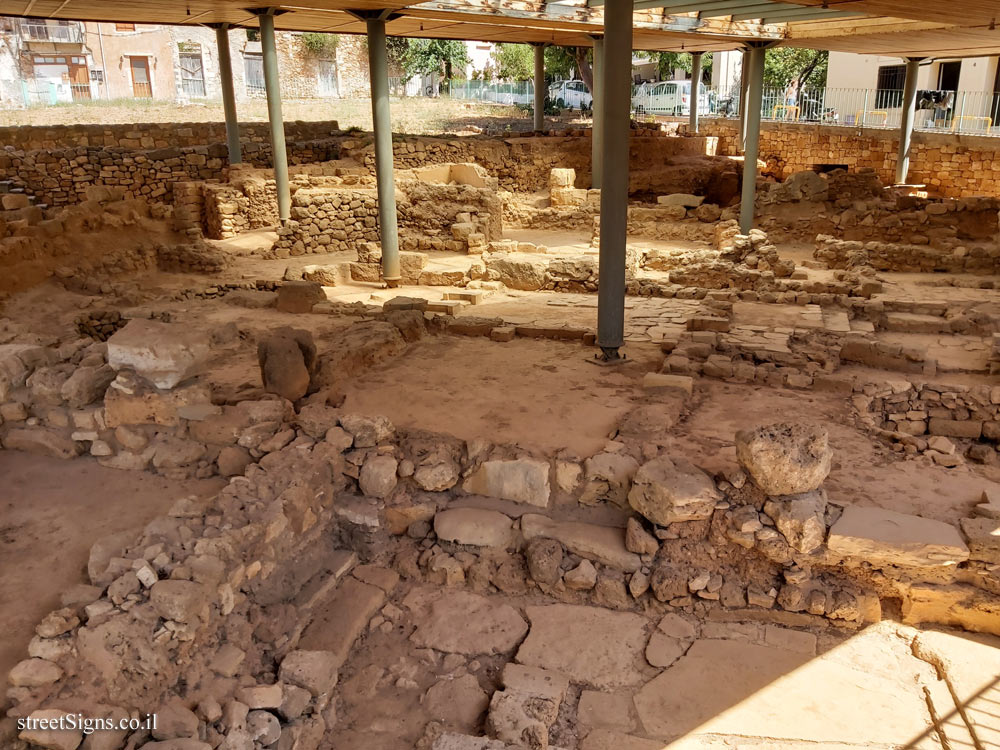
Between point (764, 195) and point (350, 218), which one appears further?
point (764, 195)

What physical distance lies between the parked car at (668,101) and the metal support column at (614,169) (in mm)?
26220

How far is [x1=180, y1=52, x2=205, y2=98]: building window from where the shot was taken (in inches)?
1353

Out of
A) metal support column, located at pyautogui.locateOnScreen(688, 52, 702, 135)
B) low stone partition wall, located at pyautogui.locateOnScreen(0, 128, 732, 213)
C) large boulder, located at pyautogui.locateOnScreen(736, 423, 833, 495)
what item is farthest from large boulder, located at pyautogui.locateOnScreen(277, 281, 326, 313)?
metal support column, located at pyautogui.locateOnScreen(688, 52, 702, 135)

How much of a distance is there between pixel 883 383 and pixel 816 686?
3.55 m

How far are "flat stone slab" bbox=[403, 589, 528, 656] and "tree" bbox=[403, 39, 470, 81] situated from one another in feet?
109

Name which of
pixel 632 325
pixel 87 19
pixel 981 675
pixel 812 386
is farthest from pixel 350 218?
pixel 981 675

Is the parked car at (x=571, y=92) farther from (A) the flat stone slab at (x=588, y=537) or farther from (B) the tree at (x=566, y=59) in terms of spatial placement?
(A) the flat stone slab at (x=588, y=537)

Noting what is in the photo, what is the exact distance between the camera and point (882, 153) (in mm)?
20703

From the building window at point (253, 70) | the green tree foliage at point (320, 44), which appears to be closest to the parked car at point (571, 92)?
the green tree foliage at point (320, 44)

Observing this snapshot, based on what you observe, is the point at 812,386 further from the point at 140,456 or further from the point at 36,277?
the point at 36,277

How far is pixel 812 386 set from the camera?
702cm

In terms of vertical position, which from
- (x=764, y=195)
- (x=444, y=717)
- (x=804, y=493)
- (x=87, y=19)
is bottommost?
(x=444, y=717)

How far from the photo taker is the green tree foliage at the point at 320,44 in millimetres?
35375

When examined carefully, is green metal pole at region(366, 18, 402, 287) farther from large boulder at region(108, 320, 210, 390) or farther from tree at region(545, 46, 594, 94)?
tree at region(545, 46, 594, 94)
